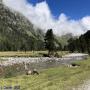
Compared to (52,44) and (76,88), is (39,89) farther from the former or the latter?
(52,44)

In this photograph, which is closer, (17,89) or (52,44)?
(17,89)

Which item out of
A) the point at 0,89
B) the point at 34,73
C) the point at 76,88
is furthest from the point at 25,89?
the point at 34,73

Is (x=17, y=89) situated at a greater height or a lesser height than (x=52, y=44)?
lesser

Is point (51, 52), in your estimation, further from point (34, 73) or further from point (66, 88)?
point (66, 88)

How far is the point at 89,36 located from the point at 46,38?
2947 centimetres

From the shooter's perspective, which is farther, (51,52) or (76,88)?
(51,52)

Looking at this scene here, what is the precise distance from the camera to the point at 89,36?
171500mm

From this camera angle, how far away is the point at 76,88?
89.5 feet

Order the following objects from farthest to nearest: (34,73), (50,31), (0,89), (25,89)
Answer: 1. (50,31)
2. (34,73)
3. (25,89)
4. (0,89)

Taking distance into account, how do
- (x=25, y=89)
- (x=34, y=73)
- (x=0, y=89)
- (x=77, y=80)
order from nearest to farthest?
(x=0, y=89) → (x=25, y=89) → (x=77, y=80) → (x=34, y=73)

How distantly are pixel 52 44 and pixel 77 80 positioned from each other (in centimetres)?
14096

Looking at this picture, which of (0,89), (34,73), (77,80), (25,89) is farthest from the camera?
(34,73)

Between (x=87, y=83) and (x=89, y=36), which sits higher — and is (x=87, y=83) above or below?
below

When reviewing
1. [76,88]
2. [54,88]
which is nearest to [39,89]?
[54,88]
